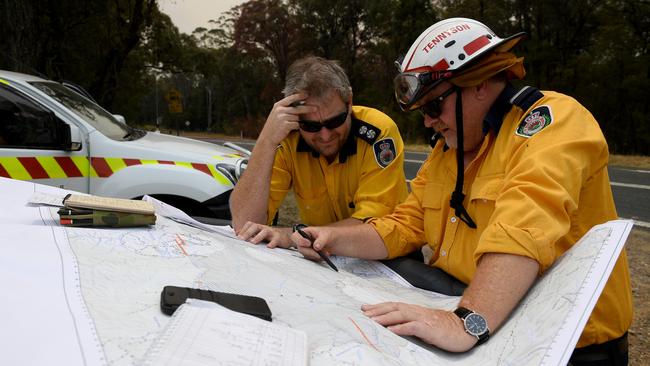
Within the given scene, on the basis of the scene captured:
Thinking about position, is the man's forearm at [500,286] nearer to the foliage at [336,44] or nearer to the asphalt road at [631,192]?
the asphalt road at [631,192]

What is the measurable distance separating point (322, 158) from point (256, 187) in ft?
1.24

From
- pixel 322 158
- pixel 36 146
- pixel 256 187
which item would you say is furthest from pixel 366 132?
pixel 36 146

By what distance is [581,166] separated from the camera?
1.52 metres

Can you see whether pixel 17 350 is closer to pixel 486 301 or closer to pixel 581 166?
pixel 486 301

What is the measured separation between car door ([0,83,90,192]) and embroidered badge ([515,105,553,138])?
3.45 meters

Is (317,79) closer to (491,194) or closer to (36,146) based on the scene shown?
(491,194)

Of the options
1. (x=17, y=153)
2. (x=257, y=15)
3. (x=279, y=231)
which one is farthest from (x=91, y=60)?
(x=279, y=231)

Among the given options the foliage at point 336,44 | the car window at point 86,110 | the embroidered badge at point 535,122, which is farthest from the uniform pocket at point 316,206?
the foliage at point 336,44

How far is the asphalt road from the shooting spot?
282 inches

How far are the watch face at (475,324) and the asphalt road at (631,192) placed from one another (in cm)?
615

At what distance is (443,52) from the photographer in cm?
176

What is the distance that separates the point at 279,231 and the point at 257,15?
3503 cm

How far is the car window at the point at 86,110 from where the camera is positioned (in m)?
4.33

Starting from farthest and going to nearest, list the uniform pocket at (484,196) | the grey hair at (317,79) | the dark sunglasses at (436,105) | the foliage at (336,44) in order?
the foliage at (336,44)
the grey hair at (317,79)
the dark sunglasses at (436,105)
the uniform pocket at (484,196)
